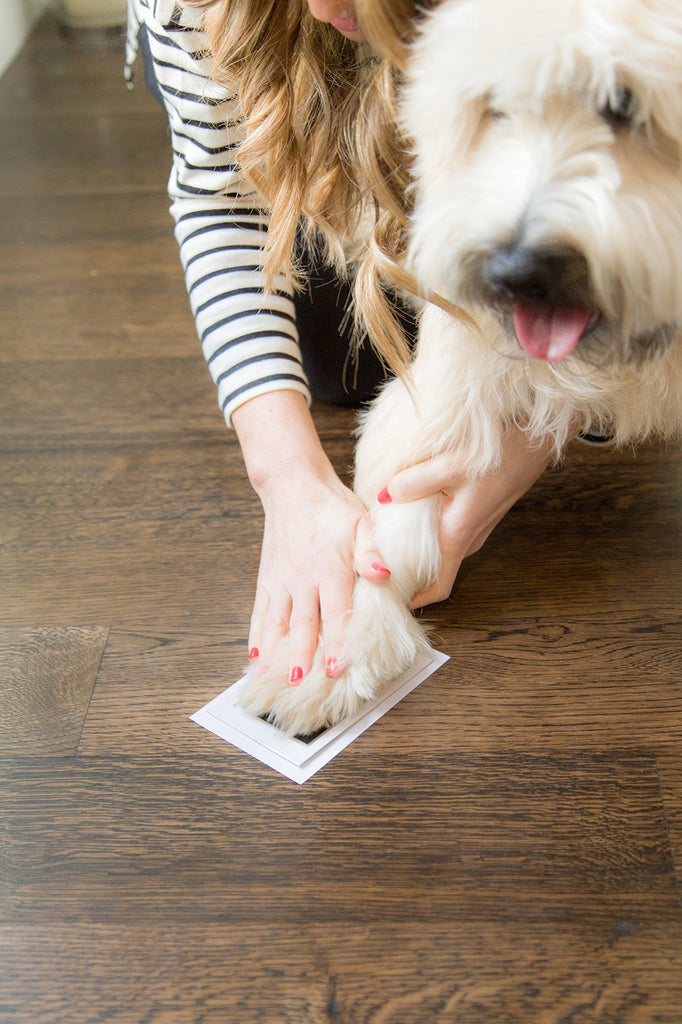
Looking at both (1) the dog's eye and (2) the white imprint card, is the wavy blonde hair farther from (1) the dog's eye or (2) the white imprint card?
(2) the white imprint card

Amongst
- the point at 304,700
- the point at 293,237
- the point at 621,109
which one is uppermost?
the point at 621,109

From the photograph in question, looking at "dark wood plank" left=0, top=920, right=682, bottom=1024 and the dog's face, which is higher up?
the dog's face

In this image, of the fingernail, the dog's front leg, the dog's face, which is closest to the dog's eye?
the dog's face

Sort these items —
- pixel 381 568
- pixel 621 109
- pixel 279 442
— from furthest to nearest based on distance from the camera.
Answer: pixel 279 442 → pixel 381 568 → pixel 621 109

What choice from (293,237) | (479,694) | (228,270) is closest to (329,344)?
(228,270)

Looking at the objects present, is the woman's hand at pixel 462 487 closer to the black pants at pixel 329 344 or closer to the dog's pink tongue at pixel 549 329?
the dog's pink tongue at pixel 549 329

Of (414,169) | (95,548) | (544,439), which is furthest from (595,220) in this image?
(95,548)

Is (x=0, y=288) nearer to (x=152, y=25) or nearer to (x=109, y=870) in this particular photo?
(x=152, y=25)

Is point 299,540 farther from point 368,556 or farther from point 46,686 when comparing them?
point 46,686
